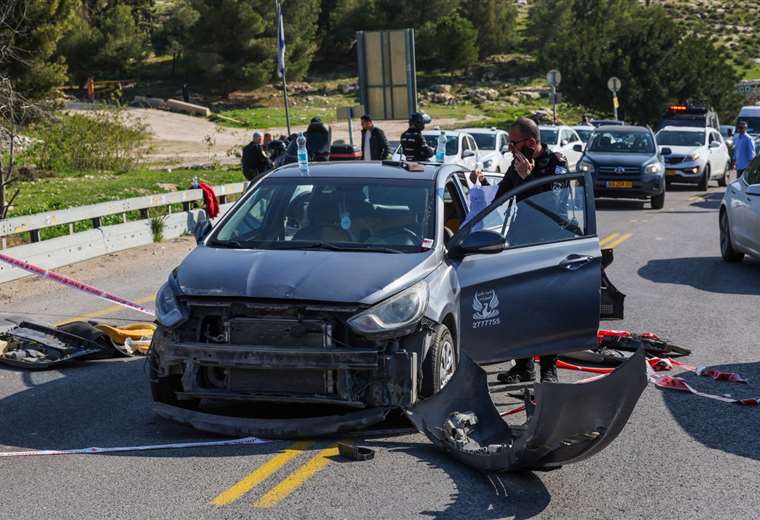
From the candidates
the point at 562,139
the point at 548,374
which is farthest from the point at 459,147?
the point at 548,374

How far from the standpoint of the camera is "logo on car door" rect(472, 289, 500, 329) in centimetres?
797

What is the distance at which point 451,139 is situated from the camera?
2834cm

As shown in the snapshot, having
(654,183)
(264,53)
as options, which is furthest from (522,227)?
(264,53)

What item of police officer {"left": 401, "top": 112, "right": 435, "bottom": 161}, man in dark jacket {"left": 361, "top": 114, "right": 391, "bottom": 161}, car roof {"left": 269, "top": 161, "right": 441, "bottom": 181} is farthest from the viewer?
man in dark jacket {"left": 361, "top": 114, "right": 391, "bottom": 161}

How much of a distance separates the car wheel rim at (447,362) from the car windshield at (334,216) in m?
0.68

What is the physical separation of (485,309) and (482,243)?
55 cm

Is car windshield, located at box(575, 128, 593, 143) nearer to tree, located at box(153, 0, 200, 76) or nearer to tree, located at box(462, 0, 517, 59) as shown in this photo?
tree, located at box(153, 0, 200, 76)

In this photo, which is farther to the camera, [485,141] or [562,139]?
[562,139]

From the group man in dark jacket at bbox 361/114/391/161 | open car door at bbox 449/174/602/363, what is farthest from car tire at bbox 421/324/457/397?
man in dark jacket at bbox 361/114/391/161

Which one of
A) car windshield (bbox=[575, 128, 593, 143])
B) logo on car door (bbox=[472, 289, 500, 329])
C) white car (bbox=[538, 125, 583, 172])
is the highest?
logo on car door (bbox=[472, 289, 500, 329])

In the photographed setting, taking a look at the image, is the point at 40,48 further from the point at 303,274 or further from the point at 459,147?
the point at 303,274

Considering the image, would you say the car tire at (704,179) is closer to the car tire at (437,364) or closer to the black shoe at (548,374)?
the black shoe at (548,374)

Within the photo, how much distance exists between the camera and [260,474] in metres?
6.37

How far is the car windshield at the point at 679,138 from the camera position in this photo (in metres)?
33.5
